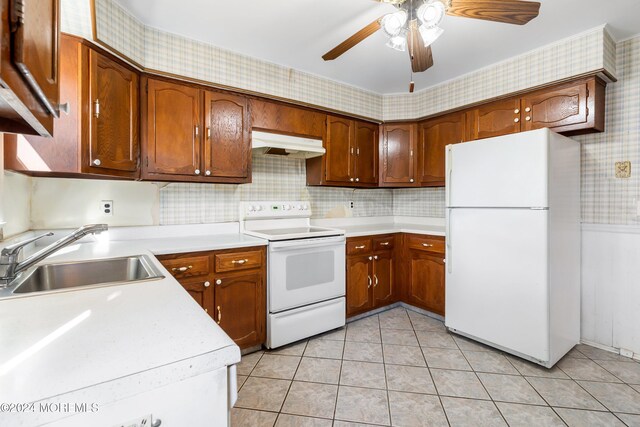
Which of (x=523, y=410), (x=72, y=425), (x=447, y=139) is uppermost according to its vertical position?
(x=447, y=139)

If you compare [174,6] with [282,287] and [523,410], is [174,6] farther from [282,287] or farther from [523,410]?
[523,410]

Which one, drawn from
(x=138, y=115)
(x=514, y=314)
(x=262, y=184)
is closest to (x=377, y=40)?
(x=262, y=184)

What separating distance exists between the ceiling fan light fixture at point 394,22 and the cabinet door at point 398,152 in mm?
1889

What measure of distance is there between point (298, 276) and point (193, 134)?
1.34m

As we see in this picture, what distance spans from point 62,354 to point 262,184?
92.6 inches

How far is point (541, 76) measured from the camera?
94.4 inches

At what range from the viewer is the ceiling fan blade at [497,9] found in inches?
54.8

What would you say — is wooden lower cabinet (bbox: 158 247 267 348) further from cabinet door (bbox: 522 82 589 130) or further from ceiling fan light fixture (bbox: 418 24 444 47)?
cabinet door (bbox: 522 82 589 130)

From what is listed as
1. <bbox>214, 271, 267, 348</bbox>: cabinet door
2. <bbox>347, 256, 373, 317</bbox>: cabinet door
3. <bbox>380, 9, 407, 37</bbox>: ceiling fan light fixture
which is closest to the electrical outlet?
<bbox>214, 271, 267, 348</bbox>: cabinet door

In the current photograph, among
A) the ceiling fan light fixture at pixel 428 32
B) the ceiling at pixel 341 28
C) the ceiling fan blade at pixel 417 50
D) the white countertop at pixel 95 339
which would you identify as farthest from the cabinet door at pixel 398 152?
the white countertop at pixel 95 339

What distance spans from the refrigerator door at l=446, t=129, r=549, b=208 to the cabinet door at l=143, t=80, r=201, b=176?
2.05 m

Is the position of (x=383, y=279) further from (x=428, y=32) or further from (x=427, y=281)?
(x=428, y=32)

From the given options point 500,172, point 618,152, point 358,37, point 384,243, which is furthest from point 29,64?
point 618,152

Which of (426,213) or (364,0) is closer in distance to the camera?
(364,0)
